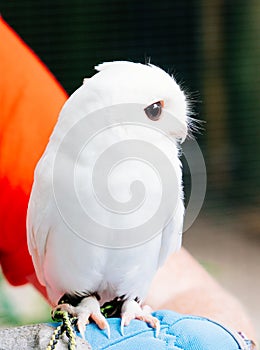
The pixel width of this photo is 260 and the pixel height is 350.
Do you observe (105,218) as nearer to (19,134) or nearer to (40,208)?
(40,208)

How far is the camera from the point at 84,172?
0.63m

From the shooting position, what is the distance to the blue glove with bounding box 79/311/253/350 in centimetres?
64

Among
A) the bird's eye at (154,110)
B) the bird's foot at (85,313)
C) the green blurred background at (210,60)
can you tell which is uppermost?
the bird's eye at (154,110)

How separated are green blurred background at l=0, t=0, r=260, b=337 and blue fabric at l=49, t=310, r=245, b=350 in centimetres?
187

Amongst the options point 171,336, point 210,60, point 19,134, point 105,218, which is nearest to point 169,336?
point 171,336

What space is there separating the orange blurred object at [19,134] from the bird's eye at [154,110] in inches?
16.6

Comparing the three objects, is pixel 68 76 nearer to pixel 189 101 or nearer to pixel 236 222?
pixel 236 222

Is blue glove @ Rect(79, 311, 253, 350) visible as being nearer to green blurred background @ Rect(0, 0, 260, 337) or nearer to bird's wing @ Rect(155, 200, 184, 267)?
bird's wing @ Rect(155, 200, 184, 267)

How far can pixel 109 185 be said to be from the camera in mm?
633

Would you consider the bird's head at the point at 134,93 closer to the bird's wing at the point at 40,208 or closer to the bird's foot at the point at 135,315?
the bird's wing at the point at 40,208

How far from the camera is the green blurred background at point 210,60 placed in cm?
257

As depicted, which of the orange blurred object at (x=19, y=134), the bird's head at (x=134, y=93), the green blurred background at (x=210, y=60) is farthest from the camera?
the green blurred background at (x=210, y=60)

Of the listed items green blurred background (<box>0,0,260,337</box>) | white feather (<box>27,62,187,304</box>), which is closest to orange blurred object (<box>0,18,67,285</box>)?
white feather (<box>27,62,187,304</box>)

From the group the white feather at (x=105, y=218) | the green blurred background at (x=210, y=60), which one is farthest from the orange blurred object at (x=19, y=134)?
the green blurred background at (x=210, y=60)
